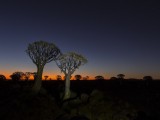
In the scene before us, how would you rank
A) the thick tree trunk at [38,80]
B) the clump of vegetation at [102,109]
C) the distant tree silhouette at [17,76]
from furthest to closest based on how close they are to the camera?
the distant tree silhouette at [17,76], the thick tree trunk at [38,80], the clump of vegetation at [102,109]

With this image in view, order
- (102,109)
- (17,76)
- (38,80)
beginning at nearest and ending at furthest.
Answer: (102,109)
(38,80)
(17,76)

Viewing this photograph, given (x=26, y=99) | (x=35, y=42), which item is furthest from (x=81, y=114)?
(x=35, y=42)

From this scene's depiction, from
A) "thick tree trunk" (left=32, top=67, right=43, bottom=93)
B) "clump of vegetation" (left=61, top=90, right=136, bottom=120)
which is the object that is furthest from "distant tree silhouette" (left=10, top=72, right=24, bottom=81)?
"clump of vegetation" (left=61, top=90, right=136, bottom=120)

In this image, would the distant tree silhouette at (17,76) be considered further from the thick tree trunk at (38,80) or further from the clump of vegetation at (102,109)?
the clump of vegetation at (102,109)

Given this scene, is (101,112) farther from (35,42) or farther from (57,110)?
(35,42)

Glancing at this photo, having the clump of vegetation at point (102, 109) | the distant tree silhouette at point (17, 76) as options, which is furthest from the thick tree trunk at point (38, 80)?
the distant tree silhouette at point (17, 76)

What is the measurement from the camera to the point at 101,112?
81.4 ft

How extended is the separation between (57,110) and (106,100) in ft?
18.6

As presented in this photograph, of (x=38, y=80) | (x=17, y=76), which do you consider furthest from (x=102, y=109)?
(x=17, y=76)

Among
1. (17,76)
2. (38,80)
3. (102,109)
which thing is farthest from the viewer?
(17,76)

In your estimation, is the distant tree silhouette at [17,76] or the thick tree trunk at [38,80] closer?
the thick tree trunk at [38,80]

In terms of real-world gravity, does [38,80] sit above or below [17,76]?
below

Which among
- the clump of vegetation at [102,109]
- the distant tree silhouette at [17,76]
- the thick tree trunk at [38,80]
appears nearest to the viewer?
the clump of vegetation at [102,109]

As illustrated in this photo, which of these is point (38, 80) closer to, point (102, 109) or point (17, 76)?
point (102, 109)
